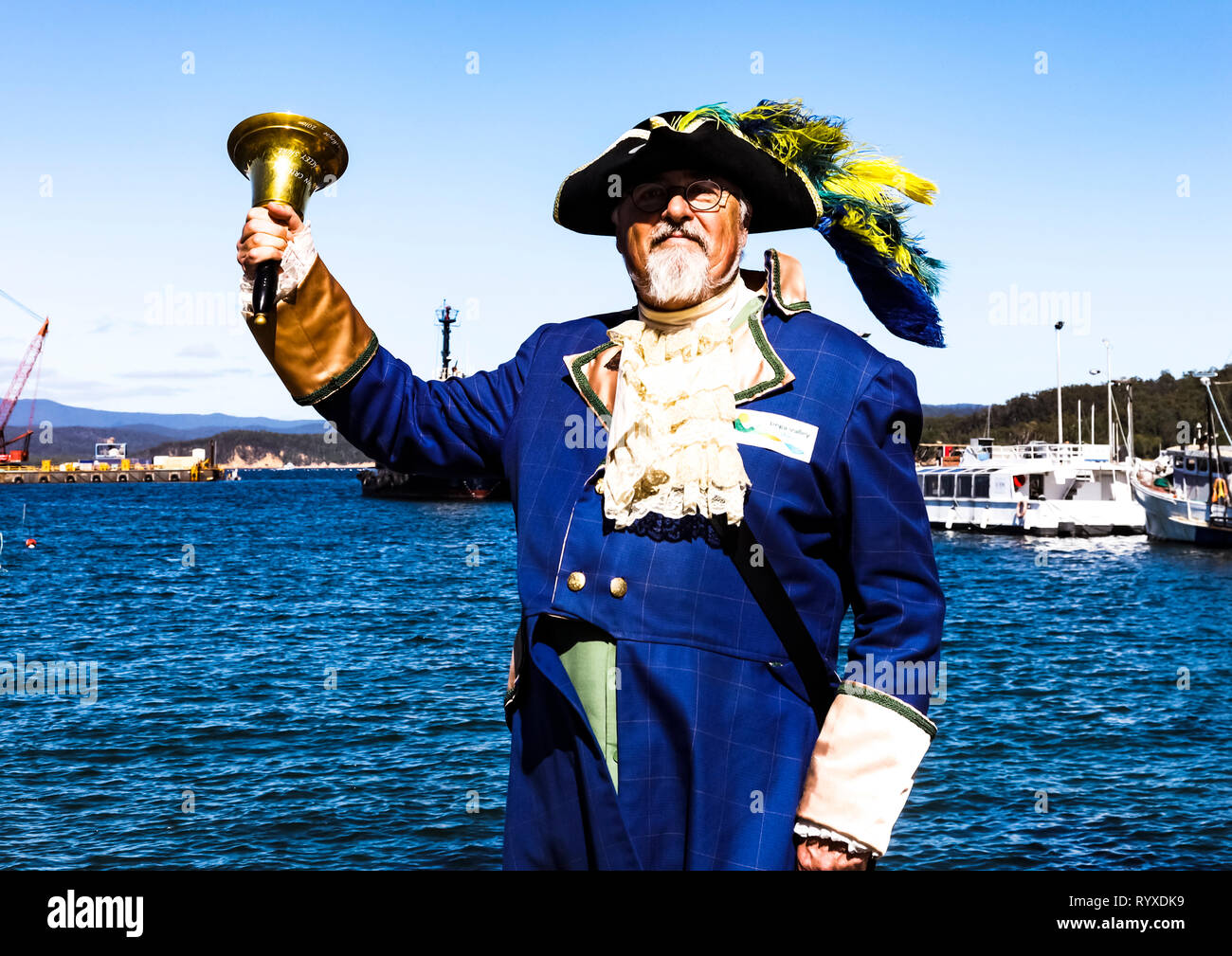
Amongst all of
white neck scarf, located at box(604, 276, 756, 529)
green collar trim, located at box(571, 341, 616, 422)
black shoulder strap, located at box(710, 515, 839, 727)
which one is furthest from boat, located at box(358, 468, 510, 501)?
black shoulder strap, located at box(710, 515, 839, 727)

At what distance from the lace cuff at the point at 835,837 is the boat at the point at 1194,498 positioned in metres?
46.8

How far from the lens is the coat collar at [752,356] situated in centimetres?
288

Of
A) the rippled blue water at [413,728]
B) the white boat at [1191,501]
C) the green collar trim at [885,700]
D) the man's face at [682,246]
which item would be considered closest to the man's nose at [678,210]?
the man's face at [682,246]

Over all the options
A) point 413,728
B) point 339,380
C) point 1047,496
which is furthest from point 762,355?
point 1047,496

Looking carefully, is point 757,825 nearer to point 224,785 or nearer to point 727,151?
point 727,151

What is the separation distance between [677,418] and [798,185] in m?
0.67

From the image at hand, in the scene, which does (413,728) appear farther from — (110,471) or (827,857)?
(110,471)

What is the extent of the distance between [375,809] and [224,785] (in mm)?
2355

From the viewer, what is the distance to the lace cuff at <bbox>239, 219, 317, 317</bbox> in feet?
9.23

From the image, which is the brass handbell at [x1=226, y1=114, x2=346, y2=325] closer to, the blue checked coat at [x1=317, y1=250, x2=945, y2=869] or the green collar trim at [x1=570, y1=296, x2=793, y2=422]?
the blue checked coat at [x1=317, y1=250, x2=945, y2=869]

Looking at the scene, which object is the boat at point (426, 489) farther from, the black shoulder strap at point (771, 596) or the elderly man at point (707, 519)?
the black shoulder strap at point (771, 596)
